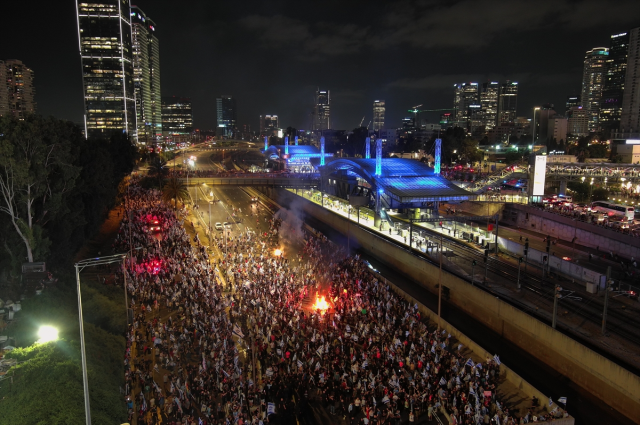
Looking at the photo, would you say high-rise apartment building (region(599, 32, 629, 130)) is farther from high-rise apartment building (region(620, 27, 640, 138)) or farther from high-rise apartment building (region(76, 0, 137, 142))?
high-rise apartment building (region(76, 0, 137, 142))

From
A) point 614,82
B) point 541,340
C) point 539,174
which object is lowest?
point 541,340

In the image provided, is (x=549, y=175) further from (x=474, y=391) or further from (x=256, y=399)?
(x=256, y=399)

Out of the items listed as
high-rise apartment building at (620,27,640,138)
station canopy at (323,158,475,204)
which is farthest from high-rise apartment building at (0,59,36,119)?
high-rise apartment building at (620,27,640,138)

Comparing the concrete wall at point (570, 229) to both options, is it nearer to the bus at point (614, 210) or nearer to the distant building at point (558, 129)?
the bus at point (614, 210)

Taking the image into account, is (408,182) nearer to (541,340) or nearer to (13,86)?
(541,340)

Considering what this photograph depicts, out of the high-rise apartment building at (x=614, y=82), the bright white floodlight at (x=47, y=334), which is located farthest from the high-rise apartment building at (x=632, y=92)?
the bright white floodlight at (x=47, y=334)

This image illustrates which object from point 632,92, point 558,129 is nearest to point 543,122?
point 558,129

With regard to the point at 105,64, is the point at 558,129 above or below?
below
